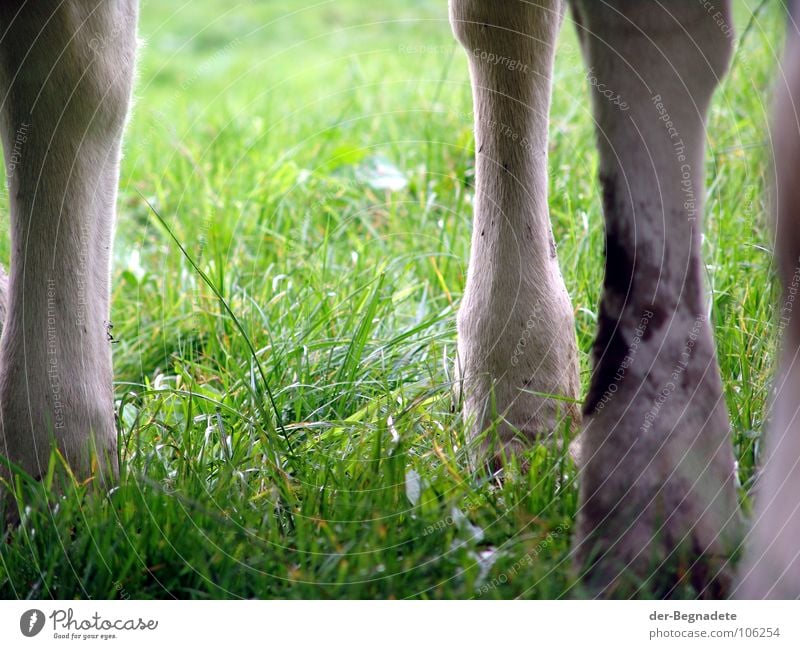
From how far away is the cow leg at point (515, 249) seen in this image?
1.77 meters

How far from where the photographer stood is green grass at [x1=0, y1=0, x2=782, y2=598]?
1459 mm

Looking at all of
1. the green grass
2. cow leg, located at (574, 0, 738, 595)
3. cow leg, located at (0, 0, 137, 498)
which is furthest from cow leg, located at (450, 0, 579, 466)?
cow leg, located at (0, 0, 137, 498)

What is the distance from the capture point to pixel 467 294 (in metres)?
1.88

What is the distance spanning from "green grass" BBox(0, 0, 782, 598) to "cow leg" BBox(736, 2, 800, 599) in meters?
0.16

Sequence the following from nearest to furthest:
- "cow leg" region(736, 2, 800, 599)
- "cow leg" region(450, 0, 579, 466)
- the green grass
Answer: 1. "cow leg" region(736, 2, 800, 599)
2. the green grass
3. "cow leg" region(450, 0, 579, 466)

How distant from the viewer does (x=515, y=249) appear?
1796mm

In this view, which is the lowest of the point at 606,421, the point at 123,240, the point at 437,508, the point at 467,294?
the point at 437,508

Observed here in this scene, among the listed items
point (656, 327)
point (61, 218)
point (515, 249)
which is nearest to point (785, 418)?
point (656, 327)

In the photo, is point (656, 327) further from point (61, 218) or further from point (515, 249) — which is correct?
point (61, 218)

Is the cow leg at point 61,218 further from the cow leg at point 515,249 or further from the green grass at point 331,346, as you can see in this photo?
the cow leg at point 515,249

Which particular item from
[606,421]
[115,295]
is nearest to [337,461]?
[606,421]

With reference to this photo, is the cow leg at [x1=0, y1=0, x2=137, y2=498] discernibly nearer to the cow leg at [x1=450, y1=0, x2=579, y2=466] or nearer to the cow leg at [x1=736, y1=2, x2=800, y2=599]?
the cow leg at [x1=450, y1=0, x2=579, y2=466]
